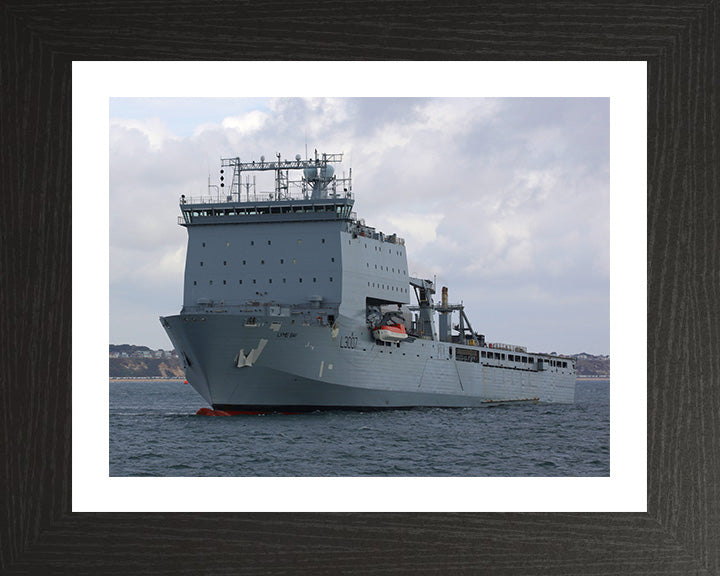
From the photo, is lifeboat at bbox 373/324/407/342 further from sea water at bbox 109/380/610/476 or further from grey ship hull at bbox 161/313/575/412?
sea water at bbox 109/380/610/476

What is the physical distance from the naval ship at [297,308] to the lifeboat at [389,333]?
0.09 ft

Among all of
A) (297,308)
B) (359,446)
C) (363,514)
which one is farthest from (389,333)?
(363,514)

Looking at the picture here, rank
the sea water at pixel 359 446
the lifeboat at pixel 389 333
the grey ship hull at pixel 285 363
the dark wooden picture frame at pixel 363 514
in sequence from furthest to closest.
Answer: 1. the lifeboat at pixel 389 333
2. the grey ship hull at pixel 285 363
3. the sea water at pixel 359 446
4. the dark wooden picture frame at pixel 363 514

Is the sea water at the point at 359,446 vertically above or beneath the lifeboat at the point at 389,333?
beneath

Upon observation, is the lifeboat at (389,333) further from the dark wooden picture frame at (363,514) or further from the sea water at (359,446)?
the dark wooden picture frame at (363,514)

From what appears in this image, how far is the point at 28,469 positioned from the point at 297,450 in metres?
8.81

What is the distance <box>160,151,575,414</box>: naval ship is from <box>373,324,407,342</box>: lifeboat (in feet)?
0.09

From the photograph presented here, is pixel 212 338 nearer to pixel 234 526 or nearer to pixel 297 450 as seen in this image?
pixel 297 450

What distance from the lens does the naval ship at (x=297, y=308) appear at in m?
19.5

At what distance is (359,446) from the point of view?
50.8 feet

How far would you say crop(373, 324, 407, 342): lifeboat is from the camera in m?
21.6

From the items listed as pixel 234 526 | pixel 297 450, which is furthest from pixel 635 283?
pixel 297 450

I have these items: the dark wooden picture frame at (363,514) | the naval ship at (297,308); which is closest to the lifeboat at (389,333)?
the naval ship at (297,308)

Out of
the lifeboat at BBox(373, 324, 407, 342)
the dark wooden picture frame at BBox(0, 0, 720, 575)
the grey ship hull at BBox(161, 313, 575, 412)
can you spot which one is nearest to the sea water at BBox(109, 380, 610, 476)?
the grey ship hull at BBox(161, 313, 575, 412)
